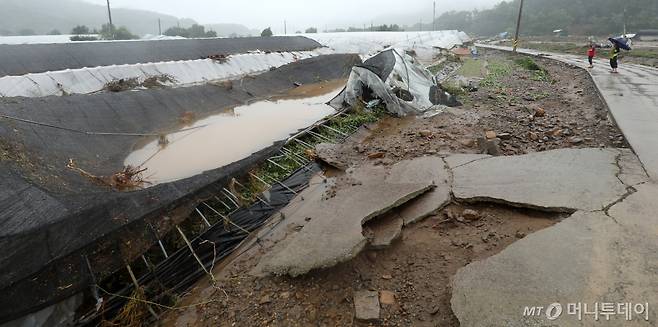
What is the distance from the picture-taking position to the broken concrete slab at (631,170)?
3766mm

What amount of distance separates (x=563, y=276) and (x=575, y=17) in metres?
58.3

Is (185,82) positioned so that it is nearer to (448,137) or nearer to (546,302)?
(448,137)

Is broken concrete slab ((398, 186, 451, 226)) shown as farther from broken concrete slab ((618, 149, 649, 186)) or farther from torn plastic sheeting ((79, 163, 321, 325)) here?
broken concrete slab ((618, 149, 649, 186))

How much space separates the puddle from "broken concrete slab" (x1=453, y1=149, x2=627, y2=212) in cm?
377

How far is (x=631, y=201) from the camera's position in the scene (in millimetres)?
3344

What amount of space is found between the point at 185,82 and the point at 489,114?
8.68m

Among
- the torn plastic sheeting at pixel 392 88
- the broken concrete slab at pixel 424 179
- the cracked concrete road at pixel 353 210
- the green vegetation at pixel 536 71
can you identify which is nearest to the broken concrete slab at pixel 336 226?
the cracked concrete road at pixel 353 210

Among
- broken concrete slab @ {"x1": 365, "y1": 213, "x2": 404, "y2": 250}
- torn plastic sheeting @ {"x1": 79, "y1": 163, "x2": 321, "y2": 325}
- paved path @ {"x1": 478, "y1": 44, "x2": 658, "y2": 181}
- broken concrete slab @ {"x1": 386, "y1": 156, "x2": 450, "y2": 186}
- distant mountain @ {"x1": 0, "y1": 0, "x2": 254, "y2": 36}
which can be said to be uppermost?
distant mountain @ {"x1": 0, "y1": 0, "x2": 254, "y2": 36}

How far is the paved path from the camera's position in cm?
458

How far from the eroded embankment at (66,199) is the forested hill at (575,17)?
156 ft

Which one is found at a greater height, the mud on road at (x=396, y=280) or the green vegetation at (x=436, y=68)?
the green vegetation at (x=436, y=68)

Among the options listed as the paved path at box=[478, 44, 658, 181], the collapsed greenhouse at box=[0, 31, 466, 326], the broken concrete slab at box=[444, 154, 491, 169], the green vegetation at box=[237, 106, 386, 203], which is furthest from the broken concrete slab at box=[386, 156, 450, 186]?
the paved path at box=[478, 44, 658, 181]

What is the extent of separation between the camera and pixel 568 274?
2.50 metres

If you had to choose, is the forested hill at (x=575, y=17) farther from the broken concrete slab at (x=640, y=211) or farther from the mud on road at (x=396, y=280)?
the mud on road at (x=396, y=280)
